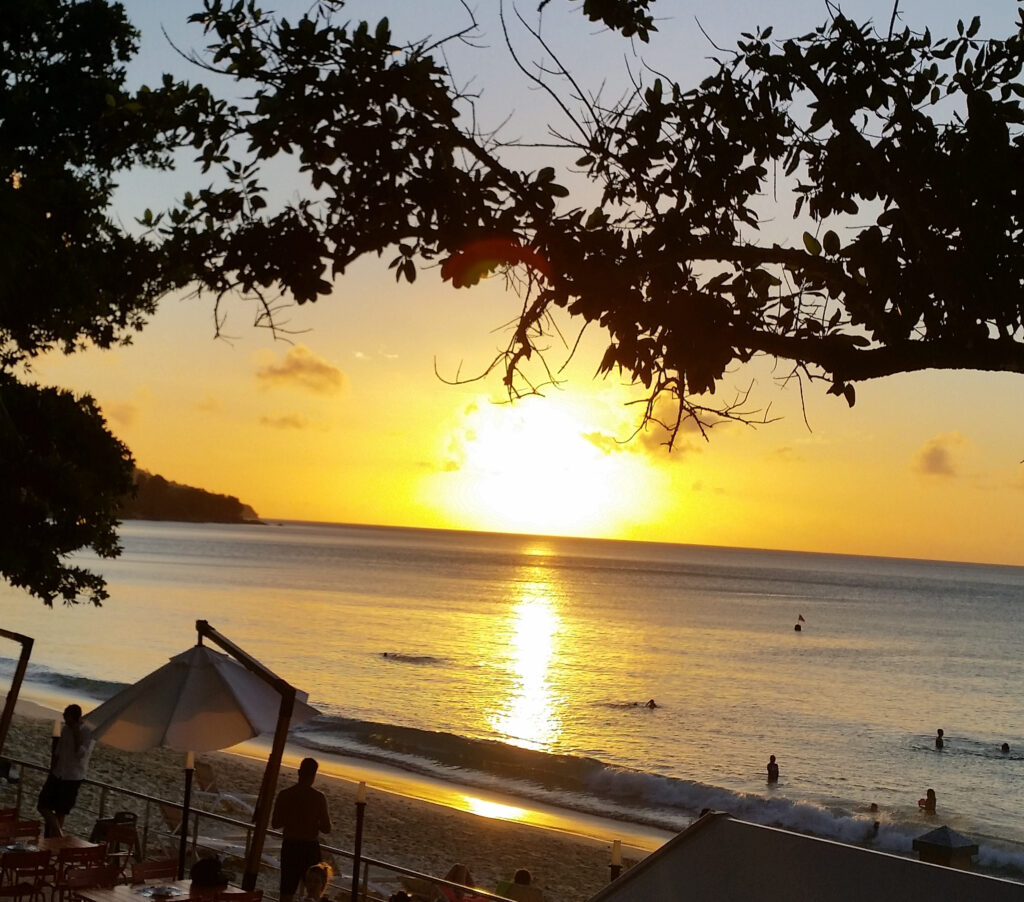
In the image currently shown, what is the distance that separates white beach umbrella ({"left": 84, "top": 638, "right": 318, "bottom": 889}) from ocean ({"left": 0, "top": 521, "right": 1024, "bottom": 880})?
67.2 ft

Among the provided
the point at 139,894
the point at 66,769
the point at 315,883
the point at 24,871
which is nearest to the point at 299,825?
the point at 139,894

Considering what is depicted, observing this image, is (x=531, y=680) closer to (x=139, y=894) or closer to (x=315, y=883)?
(x=139, y=894)

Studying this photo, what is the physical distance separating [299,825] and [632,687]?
1862 inches

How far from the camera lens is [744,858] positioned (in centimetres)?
245

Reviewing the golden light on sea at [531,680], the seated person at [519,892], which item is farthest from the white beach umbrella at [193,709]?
the golden light on sea at [531,680]

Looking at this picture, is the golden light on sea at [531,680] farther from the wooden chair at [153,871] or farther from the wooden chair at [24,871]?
the wooden chair at [24,871]

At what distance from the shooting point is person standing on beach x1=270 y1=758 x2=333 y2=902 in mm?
9922

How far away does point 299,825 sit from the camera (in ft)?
32.5

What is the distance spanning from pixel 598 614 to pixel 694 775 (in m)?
68.1

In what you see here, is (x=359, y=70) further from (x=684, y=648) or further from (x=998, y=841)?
(x=684, y=648)

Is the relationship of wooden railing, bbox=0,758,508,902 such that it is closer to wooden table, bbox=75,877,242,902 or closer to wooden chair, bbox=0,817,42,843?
wooden chair, bbox=0,817,42,843

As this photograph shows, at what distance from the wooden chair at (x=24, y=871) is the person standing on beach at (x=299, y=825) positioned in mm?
1864

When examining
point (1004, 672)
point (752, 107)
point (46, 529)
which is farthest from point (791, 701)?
point (752, 107)

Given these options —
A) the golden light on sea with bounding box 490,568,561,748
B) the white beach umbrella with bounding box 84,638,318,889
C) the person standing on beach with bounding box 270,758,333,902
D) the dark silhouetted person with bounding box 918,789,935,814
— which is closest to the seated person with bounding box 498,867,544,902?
the person standing on beach with bounding box 270,758,333,902
